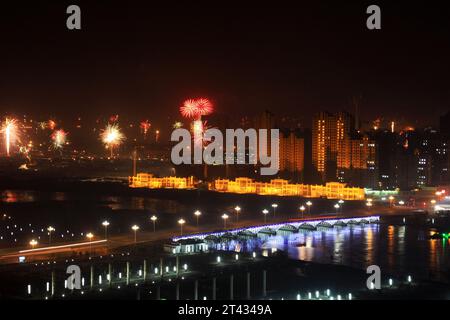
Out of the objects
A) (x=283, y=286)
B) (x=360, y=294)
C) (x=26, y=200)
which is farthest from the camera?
(x=26, y=200)

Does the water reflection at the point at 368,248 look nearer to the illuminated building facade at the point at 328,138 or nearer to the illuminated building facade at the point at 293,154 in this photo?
the illuminated building facade at the point at 328,138

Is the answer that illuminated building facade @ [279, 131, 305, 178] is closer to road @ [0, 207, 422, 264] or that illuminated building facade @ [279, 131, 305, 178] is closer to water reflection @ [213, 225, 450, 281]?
water reflection @ [213, 225, 450, 281]

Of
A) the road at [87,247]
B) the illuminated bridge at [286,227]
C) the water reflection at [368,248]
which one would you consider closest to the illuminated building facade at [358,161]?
the illuminated bridge at [286,227]

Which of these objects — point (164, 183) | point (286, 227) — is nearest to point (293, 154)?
point (164, 183)

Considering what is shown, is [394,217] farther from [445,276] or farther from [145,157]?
[145,157]

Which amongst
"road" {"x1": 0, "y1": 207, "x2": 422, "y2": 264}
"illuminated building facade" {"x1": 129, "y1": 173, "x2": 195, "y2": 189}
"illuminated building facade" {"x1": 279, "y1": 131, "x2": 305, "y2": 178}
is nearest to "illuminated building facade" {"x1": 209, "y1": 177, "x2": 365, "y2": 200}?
"illuminated building facade" {"x1": 129, "y1": 173, "x2": 195, "y2": 189}
